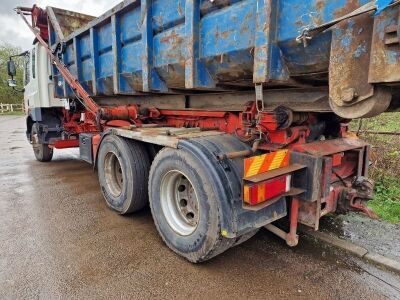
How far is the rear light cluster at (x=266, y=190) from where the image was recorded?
2.33m

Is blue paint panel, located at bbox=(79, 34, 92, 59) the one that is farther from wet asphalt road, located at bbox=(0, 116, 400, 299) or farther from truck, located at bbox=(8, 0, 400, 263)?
wet asphalt road, located at bbox=(0, 116, 400, 299)

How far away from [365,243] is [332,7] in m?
2.39

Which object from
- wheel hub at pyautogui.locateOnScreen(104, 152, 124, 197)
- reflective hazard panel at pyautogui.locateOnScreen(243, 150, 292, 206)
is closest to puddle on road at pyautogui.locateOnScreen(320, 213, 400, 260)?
reflective hazard panel at pyautogui.locateOnScreen(243, 150, 292, 206)

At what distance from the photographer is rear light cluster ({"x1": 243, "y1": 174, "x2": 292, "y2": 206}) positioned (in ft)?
7.63

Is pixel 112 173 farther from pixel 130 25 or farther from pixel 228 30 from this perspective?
pixel 228 30

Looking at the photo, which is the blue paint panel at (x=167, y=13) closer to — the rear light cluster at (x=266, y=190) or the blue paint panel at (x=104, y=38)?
the blue paint panel at (x=104, y=38)

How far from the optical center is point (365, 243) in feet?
10.4

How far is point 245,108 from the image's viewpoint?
9.82 ft

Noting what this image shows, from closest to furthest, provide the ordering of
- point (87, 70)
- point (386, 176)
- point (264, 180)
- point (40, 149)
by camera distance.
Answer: point (264, 180), point (386, 176), point (87, 70), point (40, 149)

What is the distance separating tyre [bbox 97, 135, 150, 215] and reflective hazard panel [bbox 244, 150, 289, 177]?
167 cm

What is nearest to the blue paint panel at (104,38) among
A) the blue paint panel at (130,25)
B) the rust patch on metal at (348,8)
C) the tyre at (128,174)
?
the blue paint panel at (130,25)

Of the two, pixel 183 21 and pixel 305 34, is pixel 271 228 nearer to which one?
pixel 305 34

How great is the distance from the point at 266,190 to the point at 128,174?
1838 mm

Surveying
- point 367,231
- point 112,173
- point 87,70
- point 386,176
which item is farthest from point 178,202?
point 386,176
